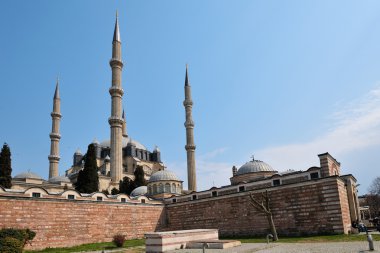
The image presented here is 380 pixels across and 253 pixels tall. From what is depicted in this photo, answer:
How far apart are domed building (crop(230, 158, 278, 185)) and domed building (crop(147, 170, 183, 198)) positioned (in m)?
7.11

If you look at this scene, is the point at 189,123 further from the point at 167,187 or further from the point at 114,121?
the point at 167,187

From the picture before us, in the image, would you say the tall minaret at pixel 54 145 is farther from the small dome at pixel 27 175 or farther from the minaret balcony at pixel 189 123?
the minaret balcony at pixel 189 123

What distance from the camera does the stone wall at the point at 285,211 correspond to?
17281mm

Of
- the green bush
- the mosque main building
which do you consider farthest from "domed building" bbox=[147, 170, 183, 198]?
the green bush

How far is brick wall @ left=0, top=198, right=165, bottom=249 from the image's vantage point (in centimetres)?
1700

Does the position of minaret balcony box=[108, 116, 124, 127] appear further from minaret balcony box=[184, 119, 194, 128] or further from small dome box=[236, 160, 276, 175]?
small dome box=[236, 160, 276, 175]

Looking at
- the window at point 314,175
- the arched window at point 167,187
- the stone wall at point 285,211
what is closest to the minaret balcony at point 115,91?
Result: the arched window at point 167,187

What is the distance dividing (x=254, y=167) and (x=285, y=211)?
25.2ft

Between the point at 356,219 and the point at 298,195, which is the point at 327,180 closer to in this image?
the point at 298,195

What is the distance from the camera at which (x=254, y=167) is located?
87.2 feet

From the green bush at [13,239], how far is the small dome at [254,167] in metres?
15.9

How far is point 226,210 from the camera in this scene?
21.8 metres

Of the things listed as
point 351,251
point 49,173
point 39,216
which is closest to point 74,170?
point 49,173

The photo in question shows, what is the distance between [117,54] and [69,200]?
22.8 m
